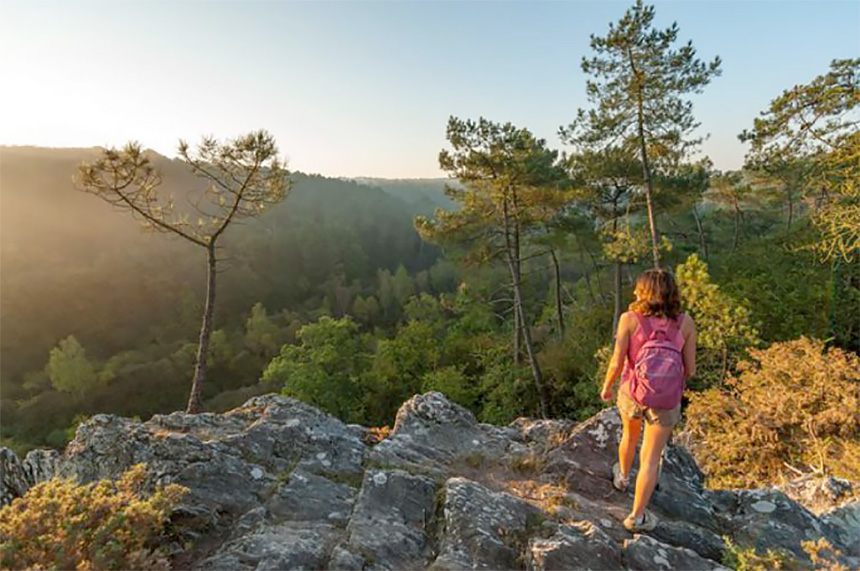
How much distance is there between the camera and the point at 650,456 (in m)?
2.93

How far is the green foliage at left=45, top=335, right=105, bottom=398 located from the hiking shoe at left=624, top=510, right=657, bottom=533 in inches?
1780

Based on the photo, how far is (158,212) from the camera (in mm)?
8344

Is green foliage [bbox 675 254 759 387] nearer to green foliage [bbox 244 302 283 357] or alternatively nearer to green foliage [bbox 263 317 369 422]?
green foliage [bbox 263 317 369 422]

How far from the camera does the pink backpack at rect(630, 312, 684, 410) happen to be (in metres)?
2.79

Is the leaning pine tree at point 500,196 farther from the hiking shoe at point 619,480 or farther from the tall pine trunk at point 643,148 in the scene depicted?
the hiking shoe at point 619,480

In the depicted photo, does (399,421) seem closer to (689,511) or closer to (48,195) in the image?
(689,511)

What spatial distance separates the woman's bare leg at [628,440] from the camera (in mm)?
3150

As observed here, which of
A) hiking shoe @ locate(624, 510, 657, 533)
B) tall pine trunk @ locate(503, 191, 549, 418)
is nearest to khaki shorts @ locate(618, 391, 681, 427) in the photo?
hiking shoe @ locate(624, 510, 657, 533)

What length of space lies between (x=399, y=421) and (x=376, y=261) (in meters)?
83.8

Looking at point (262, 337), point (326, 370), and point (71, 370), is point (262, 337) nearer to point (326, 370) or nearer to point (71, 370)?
point (71, 370)

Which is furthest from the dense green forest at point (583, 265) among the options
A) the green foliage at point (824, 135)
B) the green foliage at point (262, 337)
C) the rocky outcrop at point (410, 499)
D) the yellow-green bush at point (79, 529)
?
the yellow-green bush at point (79, 529)

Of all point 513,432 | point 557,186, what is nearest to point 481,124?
point 557,186

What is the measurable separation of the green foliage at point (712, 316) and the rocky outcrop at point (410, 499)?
184 inches

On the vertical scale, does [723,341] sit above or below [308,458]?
above
